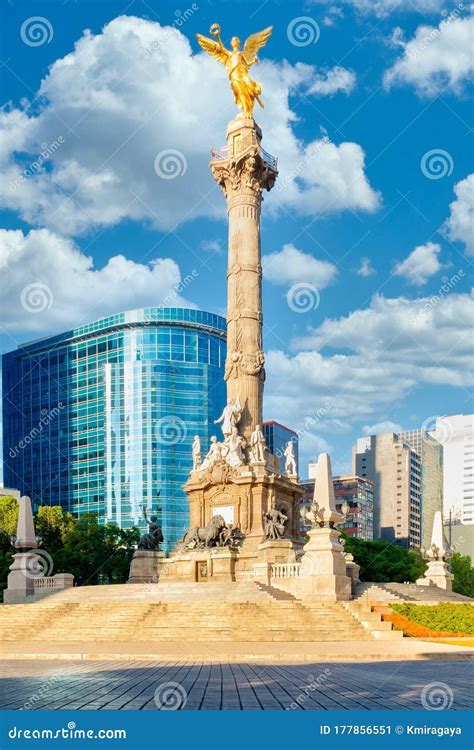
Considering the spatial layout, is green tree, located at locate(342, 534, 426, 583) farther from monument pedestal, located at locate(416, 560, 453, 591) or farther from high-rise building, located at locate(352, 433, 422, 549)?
high-rise building, located at locate(352, 433, 422, 549)

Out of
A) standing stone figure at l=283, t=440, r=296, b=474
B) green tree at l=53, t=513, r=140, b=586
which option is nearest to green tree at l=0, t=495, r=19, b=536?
green tree at l=53, t=513, r=140, b=586

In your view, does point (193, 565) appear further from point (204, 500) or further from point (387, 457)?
point (387, 457)

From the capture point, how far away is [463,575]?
8238 centimetres

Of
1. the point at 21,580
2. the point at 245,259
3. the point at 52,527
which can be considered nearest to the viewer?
the point at 21,580

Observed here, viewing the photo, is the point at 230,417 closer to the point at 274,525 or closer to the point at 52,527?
the point at 274,525

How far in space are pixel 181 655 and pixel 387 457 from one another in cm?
13109

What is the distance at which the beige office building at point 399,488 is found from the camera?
478ft

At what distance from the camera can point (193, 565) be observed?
44.5 m

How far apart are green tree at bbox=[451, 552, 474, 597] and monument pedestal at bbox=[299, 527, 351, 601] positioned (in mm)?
47962

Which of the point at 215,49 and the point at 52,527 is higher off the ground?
the point at 215,49

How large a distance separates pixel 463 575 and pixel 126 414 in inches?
1733

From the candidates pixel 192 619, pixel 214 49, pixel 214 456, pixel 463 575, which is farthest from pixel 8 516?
pixel 463 575

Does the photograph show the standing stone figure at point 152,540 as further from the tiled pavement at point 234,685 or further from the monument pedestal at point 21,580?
the tiled pavement at point 234,685

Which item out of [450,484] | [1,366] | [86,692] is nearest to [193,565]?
[86,692]
